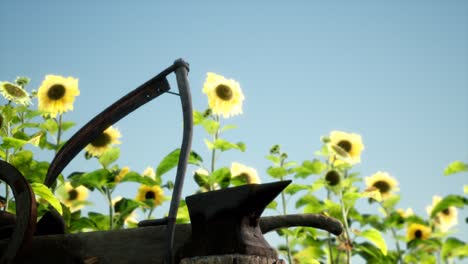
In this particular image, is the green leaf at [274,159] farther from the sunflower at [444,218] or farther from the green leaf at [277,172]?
the sunflower at [444,218]

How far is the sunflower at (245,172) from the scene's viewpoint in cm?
335

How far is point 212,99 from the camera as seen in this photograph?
3271 mm

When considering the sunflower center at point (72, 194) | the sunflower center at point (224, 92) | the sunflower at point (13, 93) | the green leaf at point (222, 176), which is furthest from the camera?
the sunflower center at point (72, 194)

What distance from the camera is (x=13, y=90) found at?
2.47 metres

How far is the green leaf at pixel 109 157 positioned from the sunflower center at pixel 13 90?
579 mm

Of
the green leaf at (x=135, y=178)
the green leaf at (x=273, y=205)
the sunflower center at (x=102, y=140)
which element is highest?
the sunflower center at (x=102, y=140)

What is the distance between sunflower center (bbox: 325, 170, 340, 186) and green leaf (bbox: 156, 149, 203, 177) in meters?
0.82

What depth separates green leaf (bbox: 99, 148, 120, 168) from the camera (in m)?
2.87

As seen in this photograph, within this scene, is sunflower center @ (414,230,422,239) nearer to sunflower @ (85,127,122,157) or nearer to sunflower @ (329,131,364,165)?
sunflower @ (329,131,364,165)

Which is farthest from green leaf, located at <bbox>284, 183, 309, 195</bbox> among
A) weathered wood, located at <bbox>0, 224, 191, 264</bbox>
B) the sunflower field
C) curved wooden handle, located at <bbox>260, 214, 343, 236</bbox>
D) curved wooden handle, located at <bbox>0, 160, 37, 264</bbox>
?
curved wooden handle, located at <bbox>0, 160, 37, 264</bbox>

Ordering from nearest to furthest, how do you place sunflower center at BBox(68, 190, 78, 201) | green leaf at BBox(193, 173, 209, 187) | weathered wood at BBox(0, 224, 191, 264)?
weathered wood at BBox(0, 224, 191, 264) < green leaf at BBox(193, 173, 209, 187) < sunflower center at BBox(68, 190, 78, 201)

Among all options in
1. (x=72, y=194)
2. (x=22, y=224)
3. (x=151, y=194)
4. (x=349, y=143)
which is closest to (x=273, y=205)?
(x=151, y=194)

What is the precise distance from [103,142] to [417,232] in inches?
96.2

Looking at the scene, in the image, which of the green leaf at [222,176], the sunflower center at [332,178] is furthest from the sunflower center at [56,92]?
the sunflower center at [332,178]
